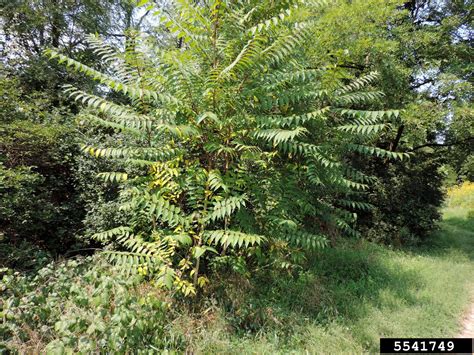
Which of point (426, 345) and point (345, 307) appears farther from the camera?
point (345, 307)

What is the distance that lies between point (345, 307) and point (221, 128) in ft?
10.5

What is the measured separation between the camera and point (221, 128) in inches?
121

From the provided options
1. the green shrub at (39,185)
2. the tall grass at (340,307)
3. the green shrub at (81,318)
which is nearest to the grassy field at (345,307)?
the tall grass at (340,307)

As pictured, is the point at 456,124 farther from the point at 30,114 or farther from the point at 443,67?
the point at 30,114

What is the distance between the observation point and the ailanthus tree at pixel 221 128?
2.81m

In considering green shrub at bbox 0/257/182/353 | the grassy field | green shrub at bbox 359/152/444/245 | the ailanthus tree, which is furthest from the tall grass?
green shrub at bbox 359/152/444/245

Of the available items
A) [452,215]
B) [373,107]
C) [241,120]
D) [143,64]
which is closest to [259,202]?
[241,120]

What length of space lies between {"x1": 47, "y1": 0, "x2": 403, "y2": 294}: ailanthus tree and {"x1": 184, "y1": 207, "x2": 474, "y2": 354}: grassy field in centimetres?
77

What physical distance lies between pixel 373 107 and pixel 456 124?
211 cm

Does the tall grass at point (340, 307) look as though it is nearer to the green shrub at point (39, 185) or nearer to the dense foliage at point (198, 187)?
the dense foliage at point (198, 187)

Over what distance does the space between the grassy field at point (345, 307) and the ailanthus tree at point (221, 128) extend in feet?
2.53

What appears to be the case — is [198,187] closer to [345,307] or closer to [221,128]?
[221,128]

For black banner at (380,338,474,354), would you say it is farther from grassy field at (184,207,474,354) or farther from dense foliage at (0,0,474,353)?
dense foliage at (0,0,474,353)

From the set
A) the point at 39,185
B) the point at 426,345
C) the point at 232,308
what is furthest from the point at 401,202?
the point at 39,185
